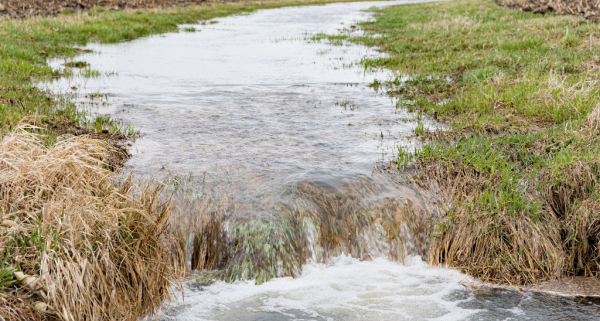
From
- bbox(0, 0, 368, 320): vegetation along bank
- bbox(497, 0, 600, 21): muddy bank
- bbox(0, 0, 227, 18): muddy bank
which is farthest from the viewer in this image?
bbox(0, 0, 227, 18): muddy bank

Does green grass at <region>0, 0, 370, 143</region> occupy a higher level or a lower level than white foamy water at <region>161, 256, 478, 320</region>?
higher

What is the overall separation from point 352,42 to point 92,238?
21.4 m

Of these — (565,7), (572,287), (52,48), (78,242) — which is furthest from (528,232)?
(565,7)

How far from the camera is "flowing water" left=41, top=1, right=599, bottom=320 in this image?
215 inches

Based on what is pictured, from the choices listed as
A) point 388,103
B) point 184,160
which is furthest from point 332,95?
point 184,160

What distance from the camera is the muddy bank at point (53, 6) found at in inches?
1053

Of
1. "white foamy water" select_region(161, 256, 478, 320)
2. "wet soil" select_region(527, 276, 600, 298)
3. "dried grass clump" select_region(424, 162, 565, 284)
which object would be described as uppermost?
"dried grass clump" select_region(424, 162, 565, 284)

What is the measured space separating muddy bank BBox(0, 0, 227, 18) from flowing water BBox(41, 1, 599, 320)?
57.4 ft

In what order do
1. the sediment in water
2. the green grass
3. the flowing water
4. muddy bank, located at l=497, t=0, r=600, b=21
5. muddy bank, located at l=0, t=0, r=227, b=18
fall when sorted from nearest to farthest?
the flowing water < the sediment in water < the green grass < muddy bank, located at l=497, t=0, r=600, b=21 < muddy bank, located at l=0, t=0, r=227, b=18

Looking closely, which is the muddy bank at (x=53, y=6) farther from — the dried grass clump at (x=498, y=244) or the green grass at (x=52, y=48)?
the dried grass clump at (x=498, y=244)

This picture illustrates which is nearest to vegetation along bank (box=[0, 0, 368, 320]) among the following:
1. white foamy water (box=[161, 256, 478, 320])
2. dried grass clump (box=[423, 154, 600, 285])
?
white foamy water (box=[161, 256, 478, 320])

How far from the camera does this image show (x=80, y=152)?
618cm

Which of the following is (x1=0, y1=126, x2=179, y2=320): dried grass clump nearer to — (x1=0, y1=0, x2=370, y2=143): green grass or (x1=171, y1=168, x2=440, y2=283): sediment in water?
(x1=171, y1=168, x2=440, y2=283): sediment in water

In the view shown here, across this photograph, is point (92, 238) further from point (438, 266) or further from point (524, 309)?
point (524, 309)
